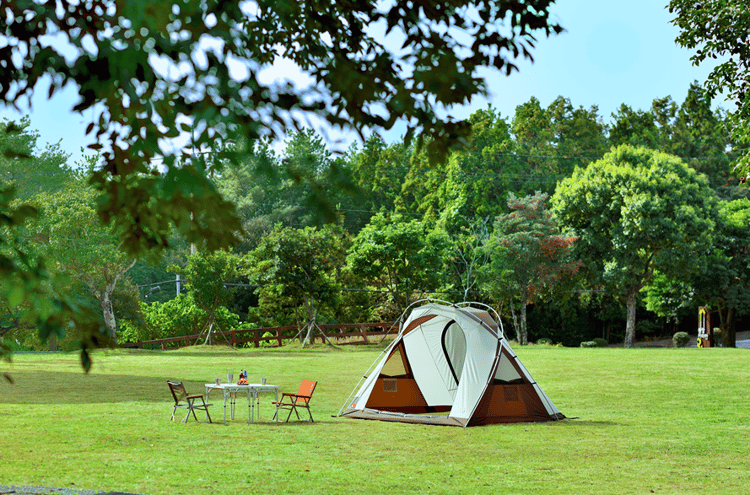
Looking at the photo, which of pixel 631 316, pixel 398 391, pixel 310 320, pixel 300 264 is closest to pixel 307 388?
pixel 398 391

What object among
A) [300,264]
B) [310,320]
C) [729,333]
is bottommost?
[310,320]

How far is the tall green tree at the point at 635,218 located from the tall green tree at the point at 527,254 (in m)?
0.97

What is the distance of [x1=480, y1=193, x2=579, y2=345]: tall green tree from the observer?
33344mm

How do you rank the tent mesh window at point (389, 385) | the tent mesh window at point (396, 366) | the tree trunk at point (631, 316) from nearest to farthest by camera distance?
1. the tent mesh window at point (389, 385)
2. the tent mesh window at point (396, 366)
3. the tree trunk at point (631, 316)

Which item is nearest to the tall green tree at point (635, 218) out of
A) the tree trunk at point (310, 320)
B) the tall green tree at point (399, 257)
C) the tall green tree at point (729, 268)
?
the tall green tree at point (729, 268)

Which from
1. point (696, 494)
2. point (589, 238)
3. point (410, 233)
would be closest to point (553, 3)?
point (696, 494)

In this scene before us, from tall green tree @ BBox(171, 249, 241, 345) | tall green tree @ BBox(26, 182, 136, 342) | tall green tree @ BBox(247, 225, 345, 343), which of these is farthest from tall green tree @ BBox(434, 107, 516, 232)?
tall green tree @ BBox(26, 182, 136, 342)

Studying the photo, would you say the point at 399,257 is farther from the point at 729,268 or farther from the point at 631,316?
the point at 729,268

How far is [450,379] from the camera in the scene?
13.2 metres

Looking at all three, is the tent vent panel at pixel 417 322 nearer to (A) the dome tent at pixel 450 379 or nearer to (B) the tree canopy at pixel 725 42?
(A) the dome tent at pixel 450 379

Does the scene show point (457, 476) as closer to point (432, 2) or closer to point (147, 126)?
point (432, 2)

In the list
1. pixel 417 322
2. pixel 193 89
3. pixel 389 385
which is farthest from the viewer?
pixel 417 322

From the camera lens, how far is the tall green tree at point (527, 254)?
33.3m

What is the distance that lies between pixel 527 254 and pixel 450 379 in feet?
69.3
